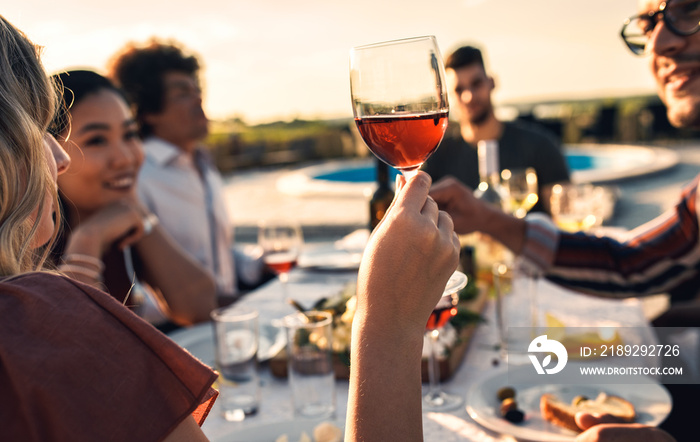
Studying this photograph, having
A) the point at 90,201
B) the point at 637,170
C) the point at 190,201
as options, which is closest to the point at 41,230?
the point at 90,201

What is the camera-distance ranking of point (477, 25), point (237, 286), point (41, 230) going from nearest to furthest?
Answer: 1. point (41, 230)
2. point (237, 286)
3. point (477, 25)

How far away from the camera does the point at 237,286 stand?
3.74 m

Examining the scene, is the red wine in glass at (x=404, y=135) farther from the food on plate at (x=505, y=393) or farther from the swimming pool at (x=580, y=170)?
the swimming pool at (x=580, y=170)

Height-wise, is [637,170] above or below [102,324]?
below

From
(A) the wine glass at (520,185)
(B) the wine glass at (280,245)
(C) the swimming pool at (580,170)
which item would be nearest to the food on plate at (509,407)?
(B) the wine glass at (280,245)

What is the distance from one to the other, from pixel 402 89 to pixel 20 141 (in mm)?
628

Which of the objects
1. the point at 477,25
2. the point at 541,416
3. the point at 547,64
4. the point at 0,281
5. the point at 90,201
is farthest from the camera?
the point at 477,25

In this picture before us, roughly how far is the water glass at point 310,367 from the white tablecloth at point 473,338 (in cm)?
5

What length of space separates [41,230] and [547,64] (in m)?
21.1

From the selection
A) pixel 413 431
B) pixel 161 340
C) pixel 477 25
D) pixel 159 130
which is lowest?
pixel 413 431

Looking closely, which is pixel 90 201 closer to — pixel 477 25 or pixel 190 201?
pixel 190 201

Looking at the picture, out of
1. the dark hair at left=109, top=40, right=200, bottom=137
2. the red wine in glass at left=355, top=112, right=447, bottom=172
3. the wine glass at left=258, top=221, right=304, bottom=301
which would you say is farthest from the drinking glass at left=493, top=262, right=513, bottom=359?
the dark hair at left=109, top=40, right=200, bottom=137

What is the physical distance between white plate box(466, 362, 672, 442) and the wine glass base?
0.05m

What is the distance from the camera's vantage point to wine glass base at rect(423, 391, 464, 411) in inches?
55.6
